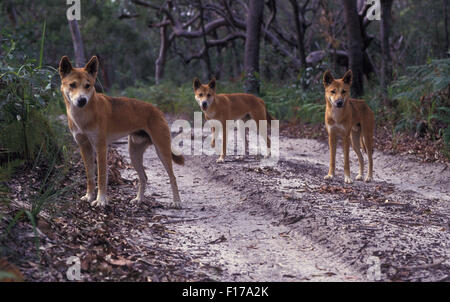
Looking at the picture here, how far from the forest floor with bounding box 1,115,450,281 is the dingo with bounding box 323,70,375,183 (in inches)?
15.6

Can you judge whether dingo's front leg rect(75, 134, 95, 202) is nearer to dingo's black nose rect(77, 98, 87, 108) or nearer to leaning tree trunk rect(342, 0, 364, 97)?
dingo's black nose rect(77, 98, 87, 108)

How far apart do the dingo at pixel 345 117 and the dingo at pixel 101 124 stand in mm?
2883

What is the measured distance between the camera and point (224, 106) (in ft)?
30.7

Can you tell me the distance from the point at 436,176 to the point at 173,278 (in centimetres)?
546

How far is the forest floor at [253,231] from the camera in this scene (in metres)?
3.48

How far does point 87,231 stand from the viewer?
408 centimetres

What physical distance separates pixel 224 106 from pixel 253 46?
6100mm

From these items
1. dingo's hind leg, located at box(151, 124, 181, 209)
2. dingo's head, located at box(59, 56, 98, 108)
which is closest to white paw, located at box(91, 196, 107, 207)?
dingo's hind leg, located at box(151, 124, 181, 209)

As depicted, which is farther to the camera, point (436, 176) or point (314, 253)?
point (436, 176)

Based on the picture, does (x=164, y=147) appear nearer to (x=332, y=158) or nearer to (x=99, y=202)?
(x=99, y=202)

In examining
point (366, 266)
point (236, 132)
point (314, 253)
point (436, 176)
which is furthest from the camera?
point (236, 132)
